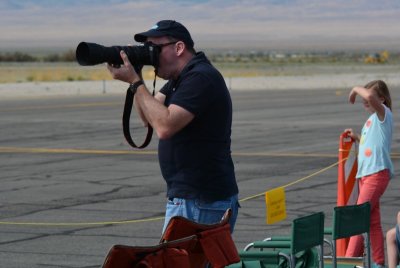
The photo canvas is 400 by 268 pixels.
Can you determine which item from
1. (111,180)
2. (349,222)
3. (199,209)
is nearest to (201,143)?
(199,209)

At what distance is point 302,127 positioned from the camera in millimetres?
26547

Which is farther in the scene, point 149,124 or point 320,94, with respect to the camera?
point 320,94

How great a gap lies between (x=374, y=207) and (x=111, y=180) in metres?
7.16

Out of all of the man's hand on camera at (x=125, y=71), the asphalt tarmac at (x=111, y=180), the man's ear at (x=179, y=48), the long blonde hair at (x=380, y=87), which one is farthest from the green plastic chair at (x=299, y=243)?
the asphalt tarmac at (x=111, y=180)

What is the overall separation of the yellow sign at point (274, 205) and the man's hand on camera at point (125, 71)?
224 centimetres

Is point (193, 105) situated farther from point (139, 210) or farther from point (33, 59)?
point (33, 59)

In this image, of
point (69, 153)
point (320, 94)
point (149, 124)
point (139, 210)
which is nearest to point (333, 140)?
point (69, 153)

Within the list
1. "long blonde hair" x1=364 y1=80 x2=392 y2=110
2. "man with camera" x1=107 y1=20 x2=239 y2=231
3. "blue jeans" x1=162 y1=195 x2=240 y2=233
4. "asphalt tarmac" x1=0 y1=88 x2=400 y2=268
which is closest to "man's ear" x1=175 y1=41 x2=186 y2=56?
"man with camera" x1=107 y1=20 x2=239 y2=231

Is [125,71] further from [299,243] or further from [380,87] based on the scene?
[380,87]

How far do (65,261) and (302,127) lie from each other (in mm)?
16770

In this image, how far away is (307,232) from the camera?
7207 millimetres

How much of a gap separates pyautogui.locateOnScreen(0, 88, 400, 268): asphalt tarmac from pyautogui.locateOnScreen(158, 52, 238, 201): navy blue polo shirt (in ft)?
11.7

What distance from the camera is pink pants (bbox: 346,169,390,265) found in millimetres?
9578

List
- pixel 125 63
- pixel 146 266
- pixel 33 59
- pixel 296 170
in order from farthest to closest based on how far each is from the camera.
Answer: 1. pixel 33 59
2. pixel 296 170
3. pixel 125 63
4. pixel 146 266
